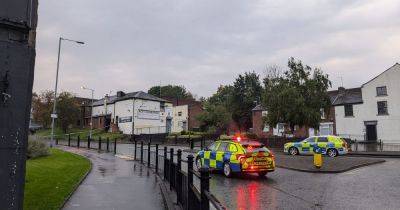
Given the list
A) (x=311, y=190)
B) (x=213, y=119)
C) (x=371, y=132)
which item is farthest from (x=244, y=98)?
(x=311, y=190)

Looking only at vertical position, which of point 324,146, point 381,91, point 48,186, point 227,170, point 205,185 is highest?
point 381,91

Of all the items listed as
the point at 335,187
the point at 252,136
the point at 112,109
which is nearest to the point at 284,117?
the point at 252,136

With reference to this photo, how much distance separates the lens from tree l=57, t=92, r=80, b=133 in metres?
56.9

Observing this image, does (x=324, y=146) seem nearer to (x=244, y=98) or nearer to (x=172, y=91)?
(x=244, y=98)

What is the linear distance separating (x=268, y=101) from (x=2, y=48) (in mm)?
35869

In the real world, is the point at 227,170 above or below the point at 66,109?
below

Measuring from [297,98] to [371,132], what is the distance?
13.8m

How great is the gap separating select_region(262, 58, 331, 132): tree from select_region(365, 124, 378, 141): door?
8.60 m

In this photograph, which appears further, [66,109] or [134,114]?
[66,109]

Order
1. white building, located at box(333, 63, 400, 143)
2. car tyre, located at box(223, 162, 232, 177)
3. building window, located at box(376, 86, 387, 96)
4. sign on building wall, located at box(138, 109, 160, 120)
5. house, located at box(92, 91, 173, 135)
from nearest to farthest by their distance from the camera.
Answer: car tyre, located at box(223, 162, 232, 177) < white building, located at box(333, 63, 400, 143) < building window, located at box(376, 86, 387, 96) < house, located at box(92, 91, 173, 135) < sign on building wall, located at box(138, 109, 160, 120)

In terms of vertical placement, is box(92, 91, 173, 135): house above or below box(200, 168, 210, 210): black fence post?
above

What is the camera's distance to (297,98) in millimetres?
35781

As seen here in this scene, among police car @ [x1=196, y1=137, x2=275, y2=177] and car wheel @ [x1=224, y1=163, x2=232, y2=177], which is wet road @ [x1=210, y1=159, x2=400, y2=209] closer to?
car wheel @ [x1=224, y1=163, x2=232, y2=177]

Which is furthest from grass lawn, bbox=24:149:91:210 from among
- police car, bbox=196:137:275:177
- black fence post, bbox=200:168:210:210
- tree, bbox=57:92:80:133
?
tree, bbox=57:92:80:133
